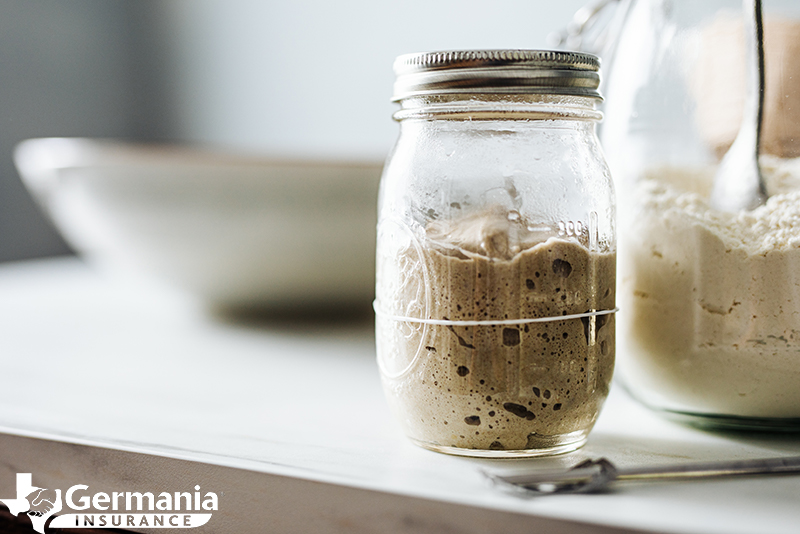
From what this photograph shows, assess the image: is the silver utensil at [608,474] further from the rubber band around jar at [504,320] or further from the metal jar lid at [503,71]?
the metal jar lid at [503,71]

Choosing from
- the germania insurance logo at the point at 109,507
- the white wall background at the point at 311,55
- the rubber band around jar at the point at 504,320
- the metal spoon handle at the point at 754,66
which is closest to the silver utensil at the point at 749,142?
the metal spoon handle at the point at 754,66

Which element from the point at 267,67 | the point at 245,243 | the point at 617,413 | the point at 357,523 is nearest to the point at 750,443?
the point at 617,413

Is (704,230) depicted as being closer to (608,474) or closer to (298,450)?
(608,474)

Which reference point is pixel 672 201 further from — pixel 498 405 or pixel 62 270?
pixel 62 270

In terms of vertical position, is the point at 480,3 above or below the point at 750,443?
above

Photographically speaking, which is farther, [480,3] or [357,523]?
[480,3]

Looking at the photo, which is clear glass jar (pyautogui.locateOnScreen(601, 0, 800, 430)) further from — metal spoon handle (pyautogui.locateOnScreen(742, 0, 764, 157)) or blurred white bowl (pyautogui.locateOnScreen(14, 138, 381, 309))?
blurred white bowl (pyautogui.locateOnScreen(14, 138, 381, 309))
